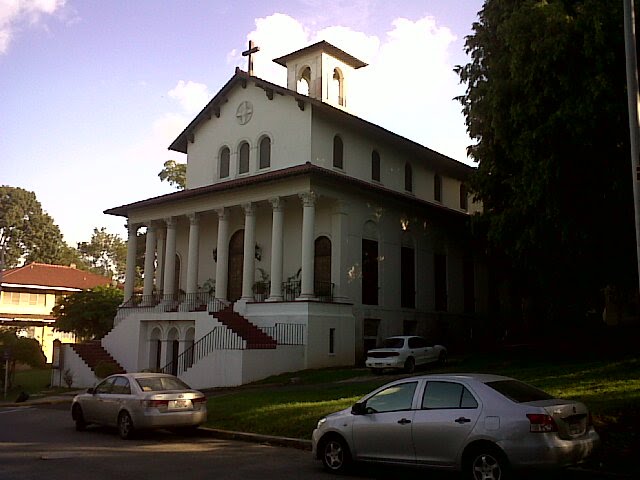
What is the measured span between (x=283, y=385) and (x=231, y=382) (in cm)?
249

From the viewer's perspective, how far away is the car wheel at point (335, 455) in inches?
400

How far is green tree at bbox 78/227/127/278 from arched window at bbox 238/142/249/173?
74107 millimetres

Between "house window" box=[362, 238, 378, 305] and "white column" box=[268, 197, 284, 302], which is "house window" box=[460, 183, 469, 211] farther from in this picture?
"white column" box=[268, 197, 284, 302]

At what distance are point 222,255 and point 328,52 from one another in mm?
12519

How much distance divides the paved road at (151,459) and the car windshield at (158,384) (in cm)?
101

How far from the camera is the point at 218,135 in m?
34.8

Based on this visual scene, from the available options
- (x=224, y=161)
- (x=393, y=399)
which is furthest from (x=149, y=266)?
(x=393, y=399)

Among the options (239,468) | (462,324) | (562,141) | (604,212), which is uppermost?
(562,141)

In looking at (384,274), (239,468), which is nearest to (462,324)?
(384,274)

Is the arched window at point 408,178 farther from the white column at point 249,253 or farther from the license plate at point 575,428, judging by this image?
the license plate at point 575,428

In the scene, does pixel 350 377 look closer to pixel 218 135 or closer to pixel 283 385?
pixel 283 385

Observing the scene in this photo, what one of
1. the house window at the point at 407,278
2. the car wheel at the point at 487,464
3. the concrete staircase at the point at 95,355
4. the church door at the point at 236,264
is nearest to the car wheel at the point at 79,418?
the car wheel at the point at 487,464

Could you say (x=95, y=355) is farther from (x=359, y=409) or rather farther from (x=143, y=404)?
(x=359, y=409)

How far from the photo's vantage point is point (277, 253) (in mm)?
29297
